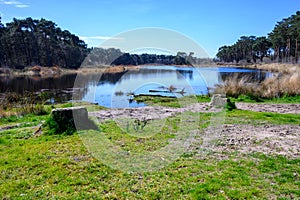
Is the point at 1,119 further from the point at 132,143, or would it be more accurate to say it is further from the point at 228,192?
the point at 228,192

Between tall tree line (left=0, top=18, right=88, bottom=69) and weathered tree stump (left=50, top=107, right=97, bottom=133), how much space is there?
2297 inches

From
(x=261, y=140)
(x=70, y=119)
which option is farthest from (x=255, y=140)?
(x=70, y=119)

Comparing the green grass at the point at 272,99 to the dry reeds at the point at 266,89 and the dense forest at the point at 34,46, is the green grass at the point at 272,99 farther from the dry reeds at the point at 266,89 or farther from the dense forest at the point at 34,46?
the dense forest at the point at 34,46

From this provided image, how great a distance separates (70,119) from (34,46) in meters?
65.8

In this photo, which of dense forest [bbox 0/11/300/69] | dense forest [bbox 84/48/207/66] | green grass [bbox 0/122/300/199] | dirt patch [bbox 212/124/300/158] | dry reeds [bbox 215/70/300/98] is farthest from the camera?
dense forest [bbox 0/11/300/69]

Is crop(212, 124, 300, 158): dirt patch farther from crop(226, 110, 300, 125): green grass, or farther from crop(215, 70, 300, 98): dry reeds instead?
crop(215, 70, 300, 98): dry reeds

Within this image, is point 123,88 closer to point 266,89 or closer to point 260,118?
point 266,89

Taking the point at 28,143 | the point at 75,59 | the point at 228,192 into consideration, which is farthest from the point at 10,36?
the point at 228,192

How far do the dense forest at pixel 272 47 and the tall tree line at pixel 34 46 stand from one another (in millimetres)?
57655

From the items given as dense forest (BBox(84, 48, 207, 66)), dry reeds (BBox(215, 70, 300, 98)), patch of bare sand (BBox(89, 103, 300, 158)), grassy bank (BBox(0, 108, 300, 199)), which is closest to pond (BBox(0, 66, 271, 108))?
dry reeds (BBox(215, 70, 300, 98))

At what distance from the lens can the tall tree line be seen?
190 ft

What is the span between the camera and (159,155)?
554 centimetres

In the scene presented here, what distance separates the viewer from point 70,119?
7480mm

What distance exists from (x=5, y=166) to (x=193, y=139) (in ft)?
15.2
